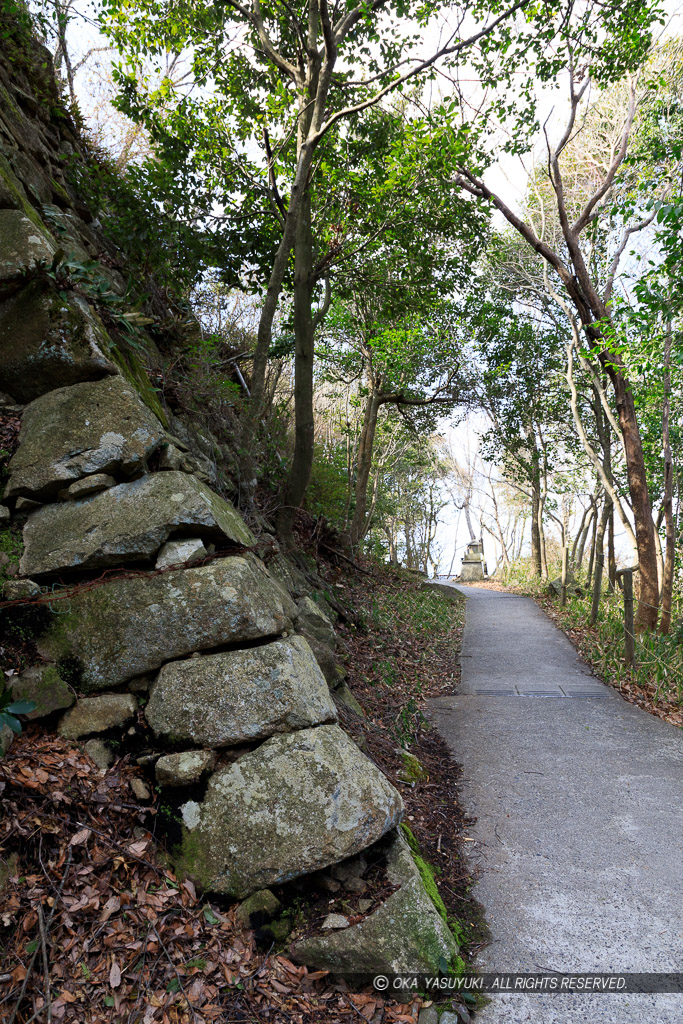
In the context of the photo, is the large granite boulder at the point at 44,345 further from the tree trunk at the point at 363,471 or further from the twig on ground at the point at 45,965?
the tree trunk at the point at 363,471

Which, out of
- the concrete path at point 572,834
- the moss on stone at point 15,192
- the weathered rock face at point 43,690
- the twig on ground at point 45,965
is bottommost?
the concrete path at point 572,834

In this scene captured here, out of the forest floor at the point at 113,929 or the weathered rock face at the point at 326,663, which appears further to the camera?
the weathered rock face at the point at 326,663

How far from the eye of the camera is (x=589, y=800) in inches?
178

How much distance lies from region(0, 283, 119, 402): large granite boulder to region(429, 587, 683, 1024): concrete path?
4107mm

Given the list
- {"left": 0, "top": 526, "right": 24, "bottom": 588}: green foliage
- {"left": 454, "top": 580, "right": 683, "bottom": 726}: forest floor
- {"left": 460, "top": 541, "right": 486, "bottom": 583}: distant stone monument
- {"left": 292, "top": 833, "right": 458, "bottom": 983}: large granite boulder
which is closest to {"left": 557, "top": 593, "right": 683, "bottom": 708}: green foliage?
{"left": 454, "top": 580, "right": 683, "bottom": 726}: forest floor

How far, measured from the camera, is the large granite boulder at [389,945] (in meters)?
2.51

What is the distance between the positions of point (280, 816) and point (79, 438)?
2.42 metres

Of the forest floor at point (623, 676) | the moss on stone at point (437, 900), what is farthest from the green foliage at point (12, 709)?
the forest floor at point (623, 676)

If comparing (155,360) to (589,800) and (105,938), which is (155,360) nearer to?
(105,938)

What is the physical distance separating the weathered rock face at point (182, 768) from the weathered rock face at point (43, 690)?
23.0 inches

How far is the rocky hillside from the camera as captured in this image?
2.65 meters

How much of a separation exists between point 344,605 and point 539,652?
3623mm

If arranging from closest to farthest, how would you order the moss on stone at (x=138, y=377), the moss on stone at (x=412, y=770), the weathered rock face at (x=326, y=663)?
1. the moss on stone at (x=138, y=377)
2. the weathered rock face at (x=326, y=663)
3. the moss on stone at (x=412, y=770)

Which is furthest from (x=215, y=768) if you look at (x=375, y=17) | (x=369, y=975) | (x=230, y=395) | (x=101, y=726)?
(x=375, y=17)
